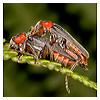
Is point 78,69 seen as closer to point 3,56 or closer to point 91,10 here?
point 91,10

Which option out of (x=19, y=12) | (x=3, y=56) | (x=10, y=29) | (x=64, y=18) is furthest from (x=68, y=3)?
(x=3, y=56)

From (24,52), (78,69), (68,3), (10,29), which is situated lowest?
(78,69)

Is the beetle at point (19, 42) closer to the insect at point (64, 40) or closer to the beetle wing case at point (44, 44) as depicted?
the beetle wing case at point (44, 44)

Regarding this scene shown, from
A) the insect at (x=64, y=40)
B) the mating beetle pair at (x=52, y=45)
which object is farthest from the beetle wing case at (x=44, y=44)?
the insect at (x=64, y=40)

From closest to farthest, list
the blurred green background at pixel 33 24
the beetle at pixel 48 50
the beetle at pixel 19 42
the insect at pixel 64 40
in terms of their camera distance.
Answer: the beetle at pixel 19 42 → the beetle at pixel 48 50 → the insect at pixel 64 40 → the blurred green background at pixel 33 24

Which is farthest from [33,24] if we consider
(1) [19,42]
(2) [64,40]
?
(1) [19,42]

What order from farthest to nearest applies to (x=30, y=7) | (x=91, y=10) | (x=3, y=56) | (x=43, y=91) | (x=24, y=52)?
1. (x=91, y=10)
2. (x=30, y=7)
3. (x=43, y=91)
4. (x=24, y=52)
5. (x=3, y=56)

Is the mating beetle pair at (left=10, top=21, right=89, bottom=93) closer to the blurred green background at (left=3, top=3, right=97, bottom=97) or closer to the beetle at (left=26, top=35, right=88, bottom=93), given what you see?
the beetle at (left=26, top=35, right=88, bottom=93)
